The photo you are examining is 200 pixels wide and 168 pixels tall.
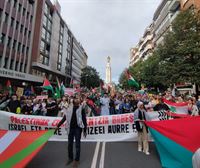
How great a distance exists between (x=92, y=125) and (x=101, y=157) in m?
2.65

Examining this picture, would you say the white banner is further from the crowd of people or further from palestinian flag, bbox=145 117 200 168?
palestinian flag, bbox=145 117 200 168

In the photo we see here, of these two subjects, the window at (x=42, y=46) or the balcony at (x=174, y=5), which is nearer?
the balcony at (x=174, y=5)

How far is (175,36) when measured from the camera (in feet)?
98.0

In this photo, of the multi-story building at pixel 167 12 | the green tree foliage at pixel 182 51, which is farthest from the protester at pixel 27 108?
the multi-story building at pixel 167 12

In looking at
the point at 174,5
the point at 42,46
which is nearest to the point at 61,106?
the point at 42,46

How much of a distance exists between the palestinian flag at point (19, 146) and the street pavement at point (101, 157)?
706mm

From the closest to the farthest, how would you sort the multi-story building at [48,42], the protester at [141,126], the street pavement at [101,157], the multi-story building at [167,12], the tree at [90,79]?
the street pavement at [101,157] → the protester at [141,126] → the multi-story building at [48,42] → the multi-story building at [167,12] → the tree at [90,79]

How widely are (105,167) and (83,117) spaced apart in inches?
59.9

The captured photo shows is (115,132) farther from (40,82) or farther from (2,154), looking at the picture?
(40,82)

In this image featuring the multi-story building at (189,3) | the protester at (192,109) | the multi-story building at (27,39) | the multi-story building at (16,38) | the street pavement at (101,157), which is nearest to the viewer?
the street pavement at (101,157)

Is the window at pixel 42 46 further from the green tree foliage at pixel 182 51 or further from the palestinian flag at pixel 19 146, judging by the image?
the palestinian flag at pixel 19 146

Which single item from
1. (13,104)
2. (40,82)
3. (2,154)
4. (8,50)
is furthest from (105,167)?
(40,82)

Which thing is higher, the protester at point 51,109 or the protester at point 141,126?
the protester at point 51,109

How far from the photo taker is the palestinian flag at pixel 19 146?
512cm
